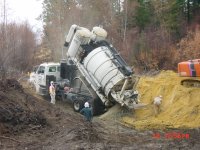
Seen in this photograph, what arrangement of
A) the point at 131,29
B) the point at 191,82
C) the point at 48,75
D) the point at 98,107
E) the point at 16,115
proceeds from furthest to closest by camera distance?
the point at 131,29, the point at 48,75, the point at 98,107, the point at 191,82, the point at 16,115

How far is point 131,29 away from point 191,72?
82.9 ft

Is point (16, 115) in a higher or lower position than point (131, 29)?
lower

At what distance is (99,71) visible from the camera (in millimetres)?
18859

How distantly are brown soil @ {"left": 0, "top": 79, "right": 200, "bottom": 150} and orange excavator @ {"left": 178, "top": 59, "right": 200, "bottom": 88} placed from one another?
3906 mm

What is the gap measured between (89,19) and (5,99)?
29429 mm

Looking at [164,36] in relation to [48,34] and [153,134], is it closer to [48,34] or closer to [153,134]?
[48,34]

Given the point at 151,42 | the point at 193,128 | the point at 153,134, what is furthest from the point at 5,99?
the point at 151,42

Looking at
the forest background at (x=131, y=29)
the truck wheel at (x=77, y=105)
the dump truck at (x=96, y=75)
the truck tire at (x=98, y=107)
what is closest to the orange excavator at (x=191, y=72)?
the dump truck at (x=96, y=75)

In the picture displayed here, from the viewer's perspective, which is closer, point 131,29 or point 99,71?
point 99,71

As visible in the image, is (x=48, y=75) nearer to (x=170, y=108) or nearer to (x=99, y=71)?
(x=99, y=71)

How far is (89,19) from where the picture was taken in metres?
44.7

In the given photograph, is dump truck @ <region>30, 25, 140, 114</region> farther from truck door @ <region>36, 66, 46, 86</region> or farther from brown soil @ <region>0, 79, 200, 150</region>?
truck door @ <region>36, 66, 46, 86</region>

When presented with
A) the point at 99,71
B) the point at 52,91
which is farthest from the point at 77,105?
the point at 99,71

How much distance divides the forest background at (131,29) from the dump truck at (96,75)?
12341mm
